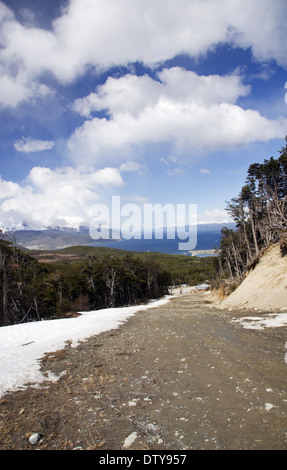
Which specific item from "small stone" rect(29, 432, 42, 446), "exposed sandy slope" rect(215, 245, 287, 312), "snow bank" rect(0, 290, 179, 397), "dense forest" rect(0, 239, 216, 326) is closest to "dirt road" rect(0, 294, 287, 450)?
"small stone" rect(29, 432, 42, 446)

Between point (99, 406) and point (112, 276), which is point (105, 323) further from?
point (112, 276)

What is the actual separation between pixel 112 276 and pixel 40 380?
40656 millimetres

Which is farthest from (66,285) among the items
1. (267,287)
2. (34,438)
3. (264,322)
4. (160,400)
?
(34,438)

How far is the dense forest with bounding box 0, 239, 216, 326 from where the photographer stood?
2658cm

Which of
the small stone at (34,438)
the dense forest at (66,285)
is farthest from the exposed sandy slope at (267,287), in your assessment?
the dense forest at (66,285)

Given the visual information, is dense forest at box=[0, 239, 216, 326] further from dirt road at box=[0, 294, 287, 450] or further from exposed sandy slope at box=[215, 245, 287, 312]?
dirt road at box=[0, 294, 287, 450]

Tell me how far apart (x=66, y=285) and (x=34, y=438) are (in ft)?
131

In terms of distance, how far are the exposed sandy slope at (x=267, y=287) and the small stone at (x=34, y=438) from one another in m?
15.9

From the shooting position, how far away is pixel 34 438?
4172 millimetres

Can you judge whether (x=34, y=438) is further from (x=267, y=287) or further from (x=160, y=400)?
(x=267, y=287)

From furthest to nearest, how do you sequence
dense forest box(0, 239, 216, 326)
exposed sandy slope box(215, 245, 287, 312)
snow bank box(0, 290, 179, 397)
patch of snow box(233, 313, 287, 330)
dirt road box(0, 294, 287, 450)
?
dense forest box(0, 239, 216, 326)
exposed sandy slope box(215, 245, 287, 312)
patch of snow box(233, 313, 287, 330)
snow bank box(0, 290, 179, 397)
dirt road box(0, 294, 287, 450)

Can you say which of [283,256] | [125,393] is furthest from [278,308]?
[125,393]

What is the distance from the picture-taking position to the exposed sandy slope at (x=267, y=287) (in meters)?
17.6

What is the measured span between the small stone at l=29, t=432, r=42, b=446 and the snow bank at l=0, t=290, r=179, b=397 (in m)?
2.26
